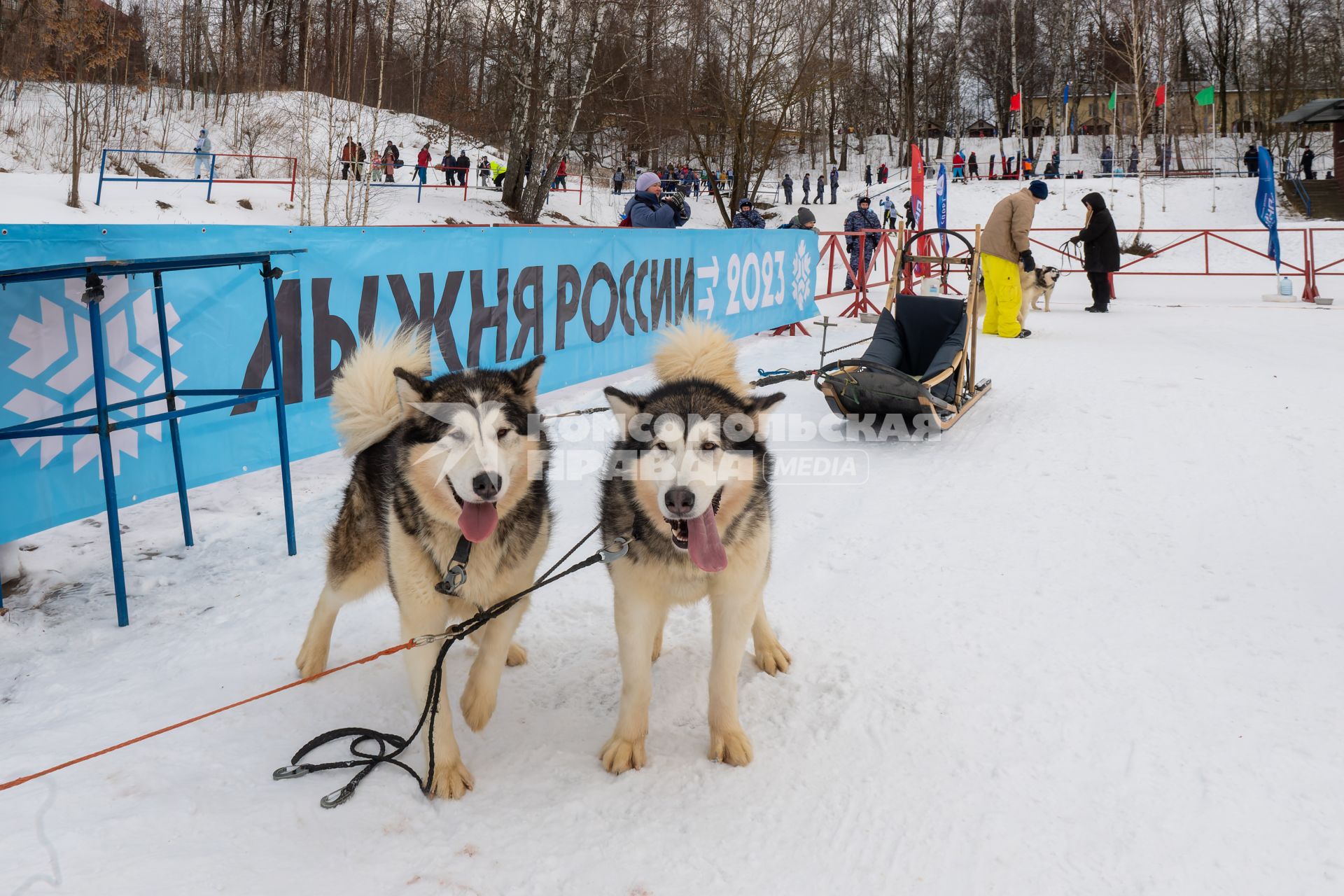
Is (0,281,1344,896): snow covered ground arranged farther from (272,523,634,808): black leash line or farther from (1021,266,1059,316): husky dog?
(1021,266,1059,316): husky dog

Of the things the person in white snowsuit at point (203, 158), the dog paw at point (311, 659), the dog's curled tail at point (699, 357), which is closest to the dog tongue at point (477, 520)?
the dog paw at point (311, 659)

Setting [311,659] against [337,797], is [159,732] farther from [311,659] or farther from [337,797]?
[311,659]

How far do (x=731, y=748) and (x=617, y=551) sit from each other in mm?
698

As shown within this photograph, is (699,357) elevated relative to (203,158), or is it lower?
lower

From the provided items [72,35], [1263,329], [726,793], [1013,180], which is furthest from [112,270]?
[1013,180]

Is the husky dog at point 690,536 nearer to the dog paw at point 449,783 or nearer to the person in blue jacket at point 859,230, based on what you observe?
the dog paw at point 449,783

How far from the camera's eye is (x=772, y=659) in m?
3.05

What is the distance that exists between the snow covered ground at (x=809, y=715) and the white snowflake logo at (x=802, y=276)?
7276 mm

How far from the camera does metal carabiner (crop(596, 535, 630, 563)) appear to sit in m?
2.42

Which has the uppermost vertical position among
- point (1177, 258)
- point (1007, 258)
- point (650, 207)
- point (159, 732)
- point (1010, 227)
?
point (1177, 258)

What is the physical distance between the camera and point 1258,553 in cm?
398

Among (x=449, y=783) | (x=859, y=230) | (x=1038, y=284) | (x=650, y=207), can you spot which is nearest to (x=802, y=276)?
(x=650, y=207)

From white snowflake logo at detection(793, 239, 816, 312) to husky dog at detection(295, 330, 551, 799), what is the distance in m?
9.61

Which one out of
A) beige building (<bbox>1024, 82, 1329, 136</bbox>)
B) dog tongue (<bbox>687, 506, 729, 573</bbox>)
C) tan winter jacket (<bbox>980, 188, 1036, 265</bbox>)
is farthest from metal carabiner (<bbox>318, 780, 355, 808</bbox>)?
beige building (<bbox>1024, 82, 1329, 136</bbox>)
